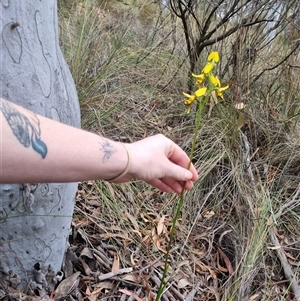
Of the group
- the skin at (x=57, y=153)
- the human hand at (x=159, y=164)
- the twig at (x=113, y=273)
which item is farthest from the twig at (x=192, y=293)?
the skin at (x=57, y=153)

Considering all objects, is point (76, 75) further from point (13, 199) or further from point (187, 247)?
point (13, 199)

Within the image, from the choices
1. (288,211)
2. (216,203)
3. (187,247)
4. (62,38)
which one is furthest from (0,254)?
(62,38)

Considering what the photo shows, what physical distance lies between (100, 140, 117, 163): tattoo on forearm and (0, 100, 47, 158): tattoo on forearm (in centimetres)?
16

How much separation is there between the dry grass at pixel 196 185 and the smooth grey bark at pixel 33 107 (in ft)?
1.02

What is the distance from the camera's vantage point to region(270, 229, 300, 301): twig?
2.18 metres

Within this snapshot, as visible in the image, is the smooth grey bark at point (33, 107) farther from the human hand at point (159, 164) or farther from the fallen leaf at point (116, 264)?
the human hand at point (159, 164)

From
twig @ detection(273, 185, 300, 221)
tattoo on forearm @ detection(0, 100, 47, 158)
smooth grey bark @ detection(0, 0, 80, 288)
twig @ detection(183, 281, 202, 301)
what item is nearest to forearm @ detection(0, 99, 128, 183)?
tattoo on forearm @ detection(0, 100, 47, 158)

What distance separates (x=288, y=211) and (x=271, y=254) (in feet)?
1.06

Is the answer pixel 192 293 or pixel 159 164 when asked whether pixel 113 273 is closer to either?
pixel 192 293

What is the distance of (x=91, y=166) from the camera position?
106cm

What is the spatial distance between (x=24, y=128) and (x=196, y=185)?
5.24ft

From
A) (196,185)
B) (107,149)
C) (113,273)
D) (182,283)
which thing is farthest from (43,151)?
(196,185)

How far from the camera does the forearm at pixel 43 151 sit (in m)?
0.94

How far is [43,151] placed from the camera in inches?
38.9
